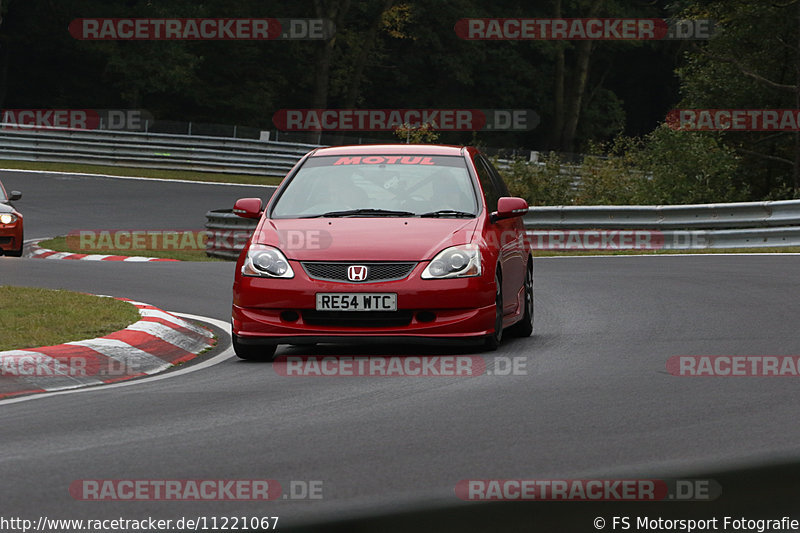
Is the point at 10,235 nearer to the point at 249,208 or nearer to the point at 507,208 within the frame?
the point at 249,208

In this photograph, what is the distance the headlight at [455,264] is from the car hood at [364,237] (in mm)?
58

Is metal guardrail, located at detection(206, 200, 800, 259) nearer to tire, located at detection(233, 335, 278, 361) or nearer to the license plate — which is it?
tire, located at detection(233, 335, 278, 361)

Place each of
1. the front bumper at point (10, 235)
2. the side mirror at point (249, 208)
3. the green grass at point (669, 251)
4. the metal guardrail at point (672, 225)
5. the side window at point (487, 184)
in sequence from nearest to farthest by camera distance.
→ the side mirror at point (249, 208), the side window at point (487, 184), the green grass at point (669, 251), the metal guardrail at point (672, 225), the front bumper at point (10, 235)

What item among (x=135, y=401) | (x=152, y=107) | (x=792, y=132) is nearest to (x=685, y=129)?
(x=792, y=132)

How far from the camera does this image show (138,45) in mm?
53250

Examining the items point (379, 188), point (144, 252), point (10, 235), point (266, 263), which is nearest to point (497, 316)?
point (379, 188)

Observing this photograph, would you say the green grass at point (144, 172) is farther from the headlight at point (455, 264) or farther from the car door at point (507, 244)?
the headlight at point (455, 264)

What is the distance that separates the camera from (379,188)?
10.0 metres

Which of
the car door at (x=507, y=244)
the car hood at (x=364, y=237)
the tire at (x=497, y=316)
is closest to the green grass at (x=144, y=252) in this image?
the car door at (x=507, y=244)

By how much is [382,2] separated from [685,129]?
112 ft

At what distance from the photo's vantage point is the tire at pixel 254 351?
360 inches

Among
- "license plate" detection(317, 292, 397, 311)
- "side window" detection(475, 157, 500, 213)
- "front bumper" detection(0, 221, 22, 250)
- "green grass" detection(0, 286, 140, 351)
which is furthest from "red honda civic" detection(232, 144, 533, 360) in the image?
"front bumper" detection(0, 221, 22, 250)

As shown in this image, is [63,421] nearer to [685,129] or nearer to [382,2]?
[685,129]

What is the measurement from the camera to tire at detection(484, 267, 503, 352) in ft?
30.1
